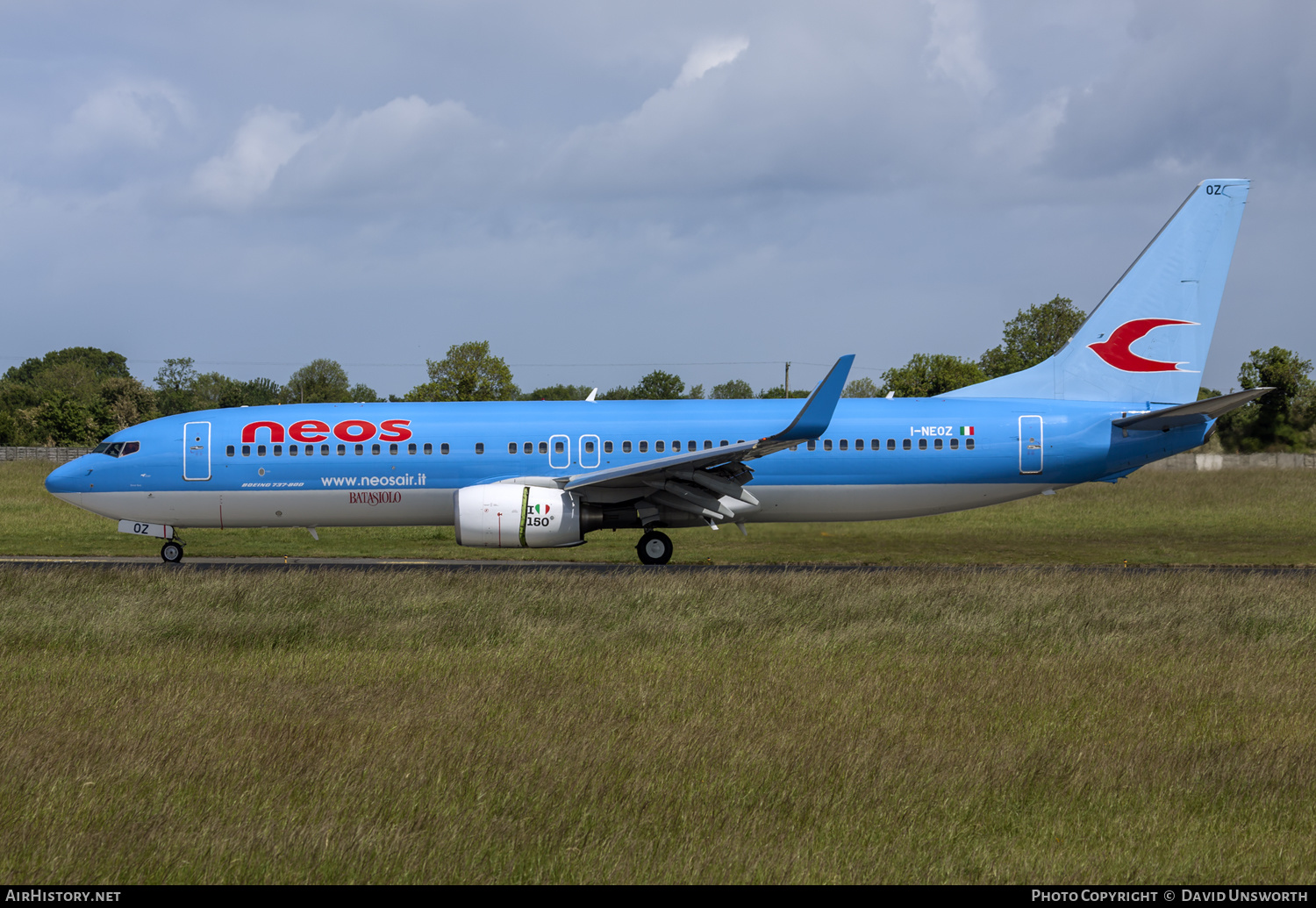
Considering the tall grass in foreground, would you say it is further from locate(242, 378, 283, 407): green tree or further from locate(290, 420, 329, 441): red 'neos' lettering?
locate(242, 378, 283, 407): green tree

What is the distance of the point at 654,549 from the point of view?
74.7 ft

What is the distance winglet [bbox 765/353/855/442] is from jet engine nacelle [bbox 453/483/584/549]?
173 inches

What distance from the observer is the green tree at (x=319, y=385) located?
324 feet

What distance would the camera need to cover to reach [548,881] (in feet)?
20.3

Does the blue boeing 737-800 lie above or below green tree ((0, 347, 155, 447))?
below

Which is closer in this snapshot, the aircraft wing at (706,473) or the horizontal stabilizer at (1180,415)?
the aircraft wing at (706,473)

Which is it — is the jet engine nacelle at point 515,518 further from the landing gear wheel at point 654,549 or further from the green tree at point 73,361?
the green tree at point 73,361

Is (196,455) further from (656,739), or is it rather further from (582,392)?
(582,392)

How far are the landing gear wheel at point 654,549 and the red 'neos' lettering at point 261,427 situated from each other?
653 centimetres

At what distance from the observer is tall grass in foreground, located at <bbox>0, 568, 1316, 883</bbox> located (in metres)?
6.57

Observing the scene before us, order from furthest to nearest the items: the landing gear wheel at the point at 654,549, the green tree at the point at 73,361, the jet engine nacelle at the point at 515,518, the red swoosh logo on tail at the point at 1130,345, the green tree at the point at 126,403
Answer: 1. the green tree at the point at 73,361
2. the green tree at the point at 126,403
3. the red swoosh logo on tail at the point at 1130,345
4. the landing gear wheel at the point at 654,549
5. the jet engine nacelle at the point at 515,518

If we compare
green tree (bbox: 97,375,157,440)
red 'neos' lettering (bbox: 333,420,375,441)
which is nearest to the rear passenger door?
red 'neos' lettering (bbox: 333,420,375,441)

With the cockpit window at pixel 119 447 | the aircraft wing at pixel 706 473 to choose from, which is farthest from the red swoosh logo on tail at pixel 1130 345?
the cockpit window at pixel 119 447
